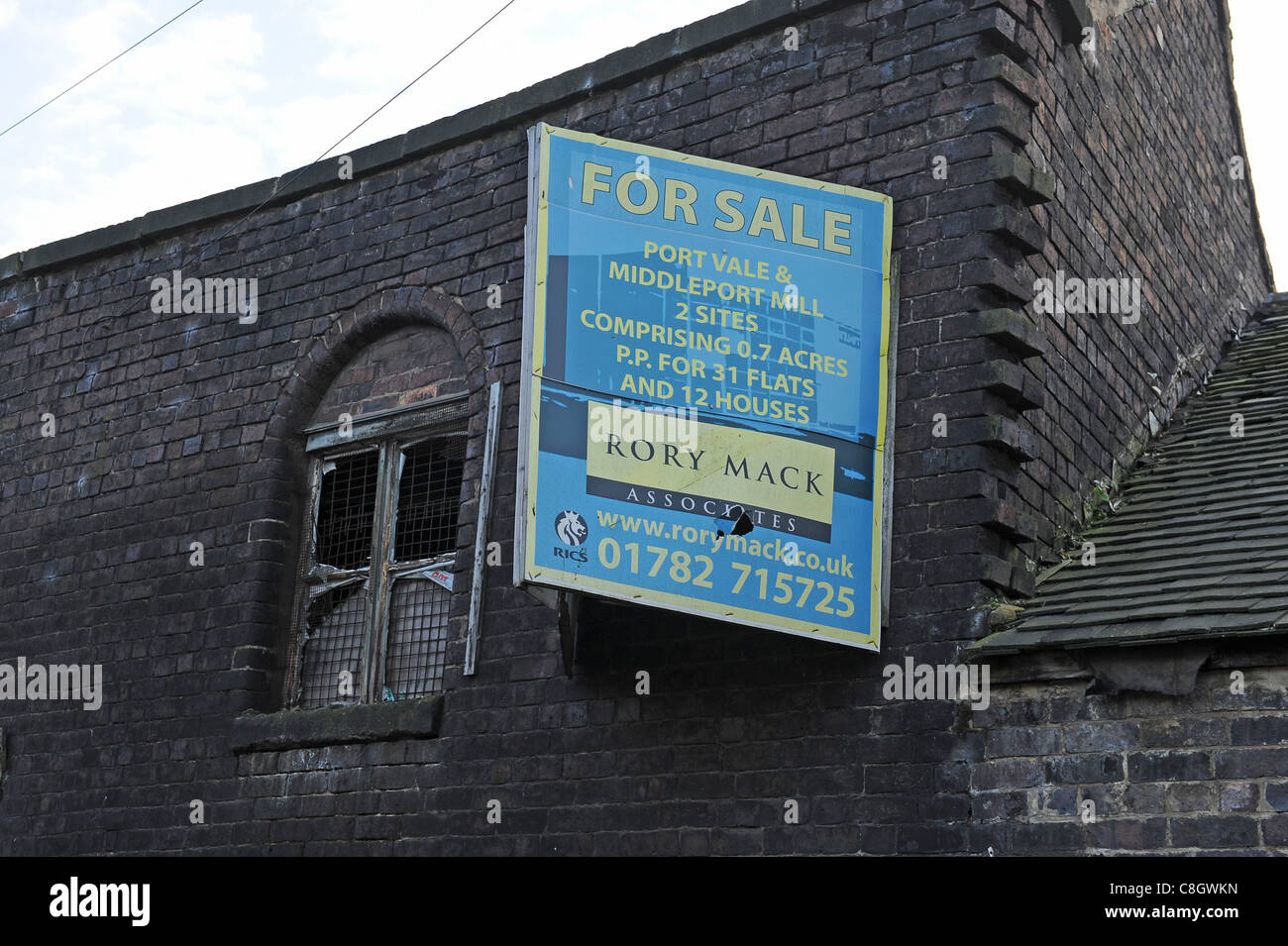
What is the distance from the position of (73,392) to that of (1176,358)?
7.41m

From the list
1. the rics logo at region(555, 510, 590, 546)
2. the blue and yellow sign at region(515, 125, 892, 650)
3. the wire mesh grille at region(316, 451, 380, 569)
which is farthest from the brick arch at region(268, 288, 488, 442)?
the rics logo at region(555, 510, 590, 546)

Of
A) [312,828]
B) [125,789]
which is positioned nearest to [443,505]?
[312,828]

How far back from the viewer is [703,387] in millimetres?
7047

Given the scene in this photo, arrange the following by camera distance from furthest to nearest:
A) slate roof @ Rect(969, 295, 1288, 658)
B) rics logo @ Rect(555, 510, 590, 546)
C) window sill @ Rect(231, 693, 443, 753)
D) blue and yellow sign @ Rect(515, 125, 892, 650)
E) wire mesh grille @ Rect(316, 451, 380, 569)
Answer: wire mesh grille @ Rect(316, 451, 380, 569), window sill @ Rect(231, 693, 443, 753), blue and yellow sign @ Rect(515, 125, 892, 650), rics logo @ Rect(555, 510, 590, 546), slate roof @ Rect(969, 295, 1288, 658)

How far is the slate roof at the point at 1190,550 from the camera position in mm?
6375

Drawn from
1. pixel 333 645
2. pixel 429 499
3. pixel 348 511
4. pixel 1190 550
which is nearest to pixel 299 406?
pixel 348 511

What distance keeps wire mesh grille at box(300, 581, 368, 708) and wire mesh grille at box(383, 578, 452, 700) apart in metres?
0.24

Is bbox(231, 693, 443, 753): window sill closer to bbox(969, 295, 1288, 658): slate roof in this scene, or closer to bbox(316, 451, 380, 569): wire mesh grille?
bbox(316, 451, 380, 569): wire mesh grille

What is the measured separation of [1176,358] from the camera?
31.9ft

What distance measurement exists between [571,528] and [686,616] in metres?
1.36

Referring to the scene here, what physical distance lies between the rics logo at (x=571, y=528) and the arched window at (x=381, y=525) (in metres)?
2.38

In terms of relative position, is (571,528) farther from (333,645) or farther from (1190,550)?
(333,645)

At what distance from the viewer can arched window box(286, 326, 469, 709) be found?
913 cm

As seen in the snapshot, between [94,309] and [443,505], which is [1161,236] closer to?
[443,505]
